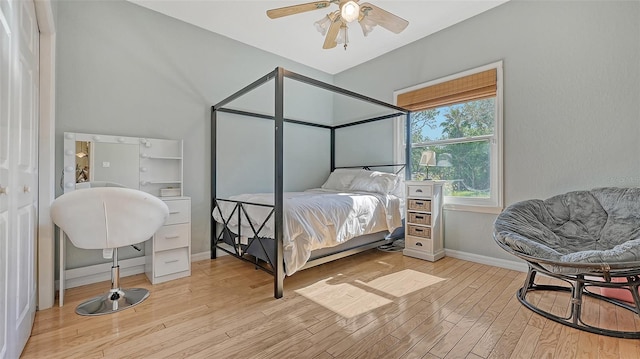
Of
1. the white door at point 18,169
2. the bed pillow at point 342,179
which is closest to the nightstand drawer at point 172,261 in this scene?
the white door at point 18,169

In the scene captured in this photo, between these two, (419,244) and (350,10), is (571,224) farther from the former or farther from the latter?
(350,10)

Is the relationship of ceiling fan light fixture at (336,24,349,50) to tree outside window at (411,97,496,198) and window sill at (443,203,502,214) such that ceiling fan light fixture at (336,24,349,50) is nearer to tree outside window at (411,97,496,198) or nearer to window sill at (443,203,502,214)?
tree outside window at (411,97,496,198)

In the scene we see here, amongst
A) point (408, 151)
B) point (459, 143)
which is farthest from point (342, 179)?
point (459, 143)

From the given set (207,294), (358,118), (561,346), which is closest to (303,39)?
(358,118)

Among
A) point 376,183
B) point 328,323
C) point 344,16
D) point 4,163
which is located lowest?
point 328,323

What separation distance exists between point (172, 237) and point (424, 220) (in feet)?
8.35

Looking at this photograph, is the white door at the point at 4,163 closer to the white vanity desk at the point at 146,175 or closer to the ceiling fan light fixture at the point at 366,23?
the white vanity desk at the point at 146,175

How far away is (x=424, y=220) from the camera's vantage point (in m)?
3.06

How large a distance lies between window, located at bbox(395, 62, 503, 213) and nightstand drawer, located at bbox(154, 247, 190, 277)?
271 centimetres

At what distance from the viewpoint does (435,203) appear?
3021 millimetres

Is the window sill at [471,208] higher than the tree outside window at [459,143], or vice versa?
the tree outside window at [459,143]

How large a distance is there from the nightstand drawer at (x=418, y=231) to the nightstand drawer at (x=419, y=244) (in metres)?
0.05

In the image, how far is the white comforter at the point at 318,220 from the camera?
220 centimetres

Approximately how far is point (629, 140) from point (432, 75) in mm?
1842
